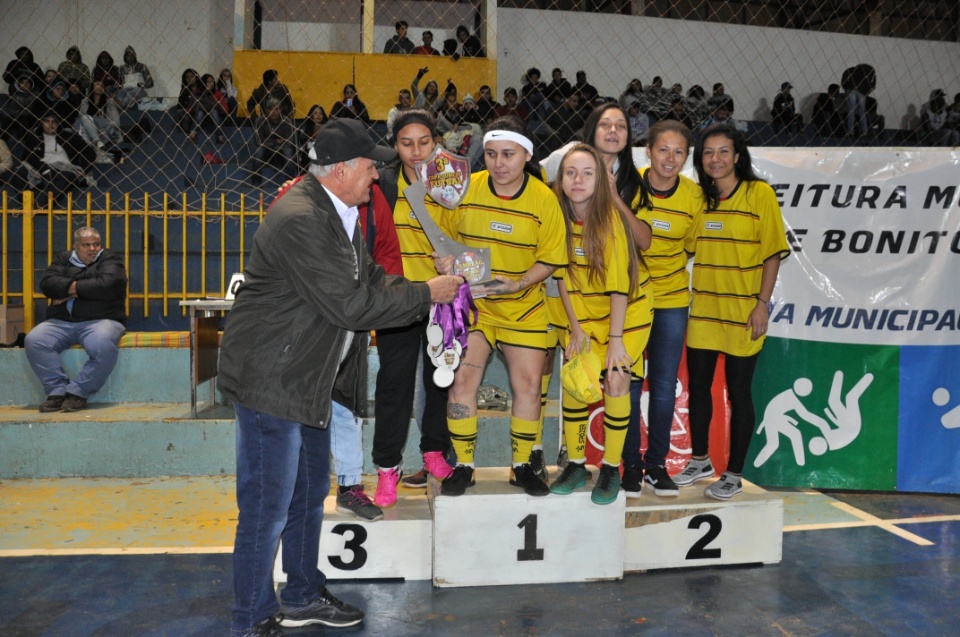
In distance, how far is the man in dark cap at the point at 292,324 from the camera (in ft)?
8.55

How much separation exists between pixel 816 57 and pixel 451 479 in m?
11.1

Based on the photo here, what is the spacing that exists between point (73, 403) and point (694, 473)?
3.83 metres

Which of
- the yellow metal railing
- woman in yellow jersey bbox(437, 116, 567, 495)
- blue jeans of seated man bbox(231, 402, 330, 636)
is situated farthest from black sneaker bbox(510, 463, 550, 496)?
the yellow metal railing

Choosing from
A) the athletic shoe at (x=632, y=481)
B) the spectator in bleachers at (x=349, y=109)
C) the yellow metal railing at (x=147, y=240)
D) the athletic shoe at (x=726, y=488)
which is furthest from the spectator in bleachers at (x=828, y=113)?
the athletic shoe at (x=632, y=481)

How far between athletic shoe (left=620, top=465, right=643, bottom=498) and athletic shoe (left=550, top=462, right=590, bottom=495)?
0.29 m

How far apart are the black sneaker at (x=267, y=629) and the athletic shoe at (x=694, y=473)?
6.29 ft

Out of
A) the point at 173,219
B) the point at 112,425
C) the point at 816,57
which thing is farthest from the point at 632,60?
the point at 112,425

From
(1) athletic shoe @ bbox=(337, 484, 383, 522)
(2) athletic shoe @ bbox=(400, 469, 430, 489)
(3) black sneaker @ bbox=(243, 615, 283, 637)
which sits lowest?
(3) black sneaker @ bbox=(243, 615, 283, 637)

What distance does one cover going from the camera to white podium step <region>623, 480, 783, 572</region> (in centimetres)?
365

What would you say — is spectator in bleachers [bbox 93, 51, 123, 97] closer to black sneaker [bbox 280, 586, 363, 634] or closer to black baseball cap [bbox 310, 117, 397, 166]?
black baseball cap [bbox 310, 117, 397, 166]

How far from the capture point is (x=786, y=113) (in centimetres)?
1177

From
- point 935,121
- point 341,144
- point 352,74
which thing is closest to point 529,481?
point 341,144

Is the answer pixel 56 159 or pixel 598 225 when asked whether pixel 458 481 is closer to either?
pixel 598 225

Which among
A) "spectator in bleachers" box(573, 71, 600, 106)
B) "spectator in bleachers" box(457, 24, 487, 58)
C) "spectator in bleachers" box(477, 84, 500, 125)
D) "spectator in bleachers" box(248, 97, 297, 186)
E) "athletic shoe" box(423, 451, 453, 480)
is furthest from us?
"spectator in bleachers" box(457, 24, 487, 58)
